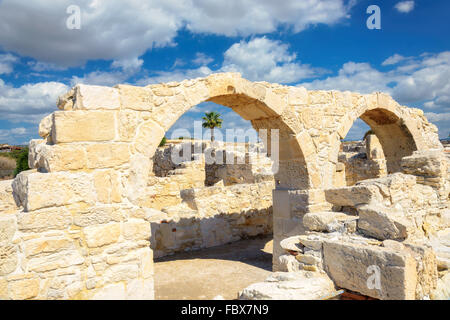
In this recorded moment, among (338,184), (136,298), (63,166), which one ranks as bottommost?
(136,298)

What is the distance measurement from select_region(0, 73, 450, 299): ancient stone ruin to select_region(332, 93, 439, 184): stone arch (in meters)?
1.03

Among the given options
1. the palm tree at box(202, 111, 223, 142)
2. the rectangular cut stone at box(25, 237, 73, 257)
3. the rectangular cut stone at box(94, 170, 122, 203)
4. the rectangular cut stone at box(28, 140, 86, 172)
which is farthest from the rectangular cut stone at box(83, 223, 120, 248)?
the palm tree at box(202, 111, 223, 142)

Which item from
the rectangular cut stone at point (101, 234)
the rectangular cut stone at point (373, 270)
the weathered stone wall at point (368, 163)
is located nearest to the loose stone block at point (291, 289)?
the rectangular cut stone at point (373, 270)

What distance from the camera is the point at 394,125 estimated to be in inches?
291

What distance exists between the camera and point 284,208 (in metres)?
5.55

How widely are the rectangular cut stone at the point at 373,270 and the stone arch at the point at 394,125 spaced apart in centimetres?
388

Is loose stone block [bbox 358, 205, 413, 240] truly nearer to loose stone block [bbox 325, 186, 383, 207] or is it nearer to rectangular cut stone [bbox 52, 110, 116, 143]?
loose stone block [bbox 325, 186, 383, 207]

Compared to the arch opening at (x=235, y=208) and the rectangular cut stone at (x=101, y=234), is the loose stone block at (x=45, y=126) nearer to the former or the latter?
the rectangular cut stone at (x=101, y=234)

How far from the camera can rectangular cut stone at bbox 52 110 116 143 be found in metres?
3.31

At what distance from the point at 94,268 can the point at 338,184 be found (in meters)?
4.35
